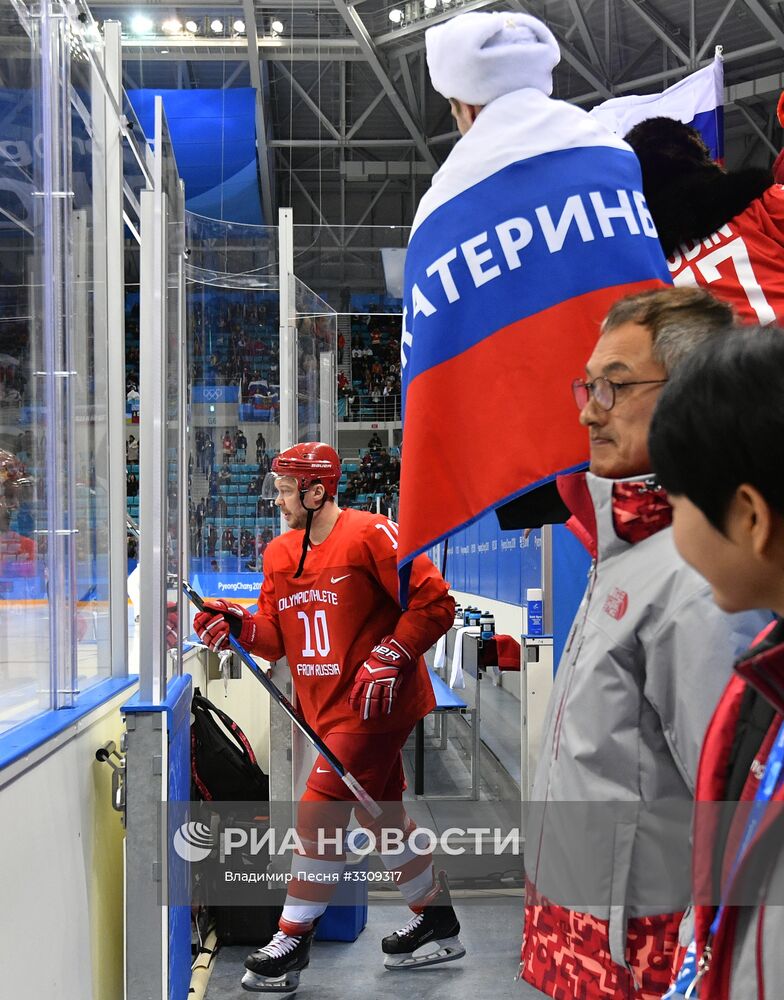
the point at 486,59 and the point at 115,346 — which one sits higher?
the point at 486,59

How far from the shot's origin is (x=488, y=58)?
1476mm

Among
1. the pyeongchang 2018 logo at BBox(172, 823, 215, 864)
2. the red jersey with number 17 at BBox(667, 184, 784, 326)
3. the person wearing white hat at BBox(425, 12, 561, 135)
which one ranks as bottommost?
the pyeongchang 2018 logo at BBox(172, 823, 215, 864)

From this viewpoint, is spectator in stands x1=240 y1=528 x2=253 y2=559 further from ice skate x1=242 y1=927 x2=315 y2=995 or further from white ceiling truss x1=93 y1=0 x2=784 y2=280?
white ceiling truss x1=93 y1=0 x2=784 y2=280

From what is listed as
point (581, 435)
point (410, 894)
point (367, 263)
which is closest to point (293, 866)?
point (410, 894)

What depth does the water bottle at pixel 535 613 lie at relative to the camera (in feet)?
15.9

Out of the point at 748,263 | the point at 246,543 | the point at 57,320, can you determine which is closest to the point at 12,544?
the point at 57,320

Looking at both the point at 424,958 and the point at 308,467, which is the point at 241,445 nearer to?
the point at 308,467

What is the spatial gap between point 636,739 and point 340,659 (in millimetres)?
2610

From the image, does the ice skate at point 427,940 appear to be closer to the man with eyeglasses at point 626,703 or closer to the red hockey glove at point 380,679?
the red hockey glove at point 380,679

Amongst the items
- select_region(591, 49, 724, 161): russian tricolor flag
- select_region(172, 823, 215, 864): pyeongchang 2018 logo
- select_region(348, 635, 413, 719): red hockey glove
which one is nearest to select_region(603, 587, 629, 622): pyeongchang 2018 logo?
select_region(172, 823, 215, 864): pyeongchang 2018 logo

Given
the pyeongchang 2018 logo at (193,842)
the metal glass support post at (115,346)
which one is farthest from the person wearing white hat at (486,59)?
the pyeongchang 2018 logo at (193,842)

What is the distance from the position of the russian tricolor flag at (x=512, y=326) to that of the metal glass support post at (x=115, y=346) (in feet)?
6.17

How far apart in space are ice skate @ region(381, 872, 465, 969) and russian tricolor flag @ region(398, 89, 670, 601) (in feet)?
9.04

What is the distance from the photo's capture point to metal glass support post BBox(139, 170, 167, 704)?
2742 millimetres
